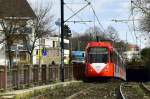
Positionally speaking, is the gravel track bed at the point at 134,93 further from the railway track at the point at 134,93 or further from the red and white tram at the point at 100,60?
the red and white tram at the point at 100,60

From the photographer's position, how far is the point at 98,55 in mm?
48406

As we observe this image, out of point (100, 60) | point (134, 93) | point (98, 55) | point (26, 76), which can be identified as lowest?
→ point (134, 93)

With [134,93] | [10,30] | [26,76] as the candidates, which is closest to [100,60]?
[10,30]

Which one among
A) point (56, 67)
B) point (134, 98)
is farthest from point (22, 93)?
point (56, 67)

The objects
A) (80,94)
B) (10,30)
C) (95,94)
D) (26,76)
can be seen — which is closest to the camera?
(80,94)

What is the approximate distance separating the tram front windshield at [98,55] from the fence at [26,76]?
327cm

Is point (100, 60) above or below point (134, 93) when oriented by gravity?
above

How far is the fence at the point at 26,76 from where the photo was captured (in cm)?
2976

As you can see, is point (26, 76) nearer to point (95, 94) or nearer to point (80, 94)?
point (80, 94)

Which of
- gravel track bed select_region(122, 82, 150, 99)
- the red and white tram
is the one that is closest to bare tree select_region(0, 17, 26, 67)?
the red and white tram

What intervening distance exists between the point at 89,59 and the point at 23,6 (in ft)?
143

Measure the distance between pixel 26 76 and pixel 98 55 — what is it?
1454 cm

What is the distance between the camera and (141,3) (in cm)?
5666

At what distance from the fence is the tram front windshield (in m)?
3.27
